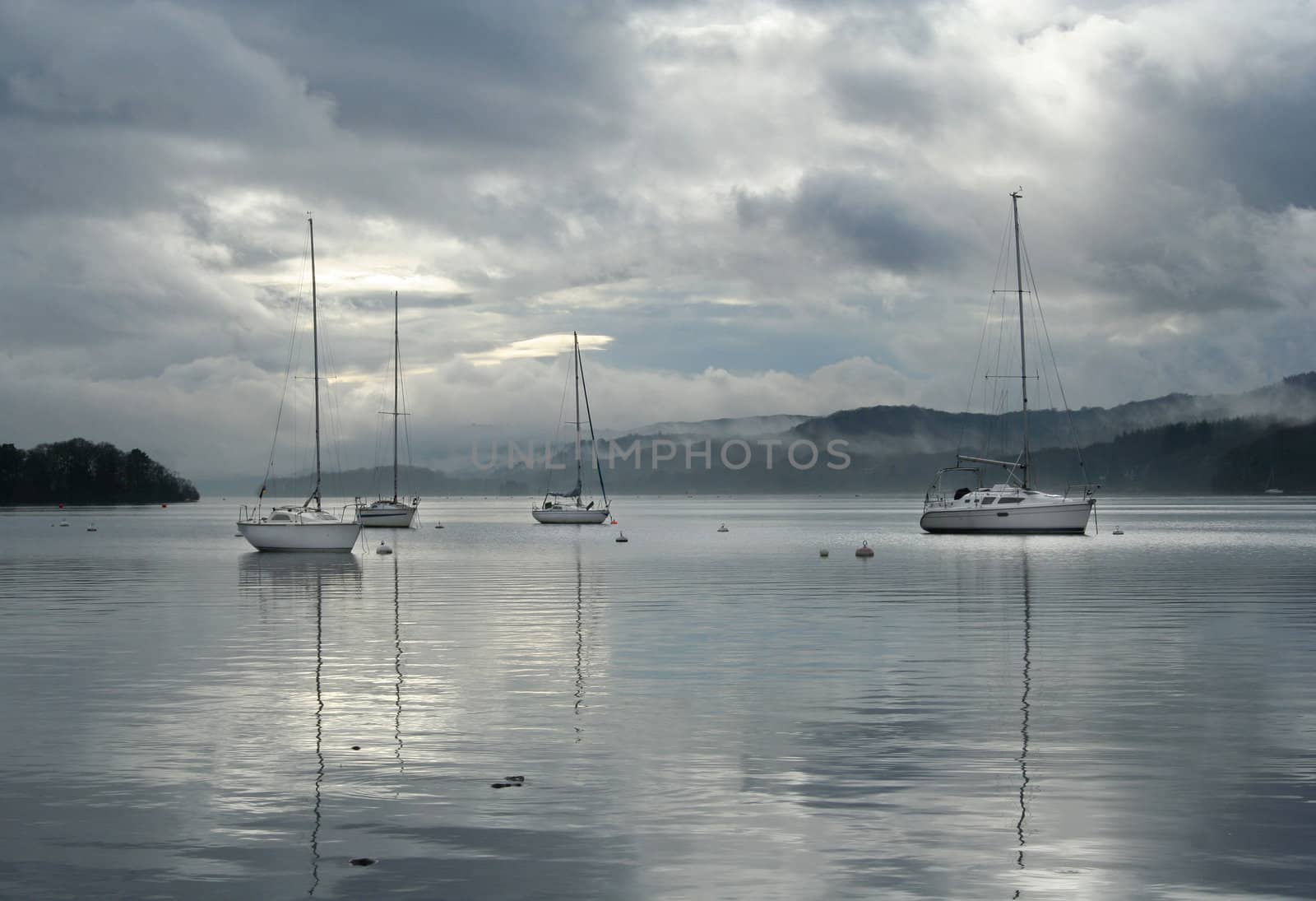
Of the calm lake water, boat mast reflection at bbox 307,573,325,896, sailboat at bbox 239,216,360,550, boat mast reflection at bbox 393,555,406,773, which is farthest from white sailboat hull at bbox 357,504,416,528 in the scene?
boat mast reflection at bbox 307,573,325,896

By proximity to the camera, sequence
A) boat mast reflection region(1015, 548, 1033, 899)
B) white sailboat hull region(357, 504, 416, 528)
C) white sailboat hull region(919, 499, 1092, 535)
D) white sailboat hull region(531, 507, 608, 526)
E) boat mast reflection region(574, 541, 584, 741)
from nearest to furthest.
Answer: boat mast reflection region(1015, 548, 1033, 899) < boat mast reflection region(574, 541, 584, 741) < white sailboat hull region(919, 499, 1092, 535) < white sailboat hull region(357, 504, 416, 528) < white sailboat hull region(531, 507, 608, 526)

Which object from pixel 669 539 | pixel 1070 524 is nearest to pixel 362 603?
pixel 669 539

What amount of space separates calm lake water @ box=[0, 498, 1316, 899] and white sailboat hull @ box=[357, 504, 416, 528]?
94.0 metres

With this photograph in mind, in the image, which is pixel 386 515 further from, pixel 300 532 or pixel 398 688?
pixel 398 688

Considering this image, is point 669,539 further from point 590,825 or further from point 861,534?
point 590,825

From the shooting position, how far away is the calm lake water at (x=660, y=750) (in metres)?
12.3

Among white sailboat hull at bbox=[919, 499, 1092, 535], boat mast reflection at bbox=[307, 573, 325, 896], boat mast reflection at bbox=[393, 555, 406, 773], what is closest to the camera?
boat mast reflection at bbox=[307, 573, 325, 896]

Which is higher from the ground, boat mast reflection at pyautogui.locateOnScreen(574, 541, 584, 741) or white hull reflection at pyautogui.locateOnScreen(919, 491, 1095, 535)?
white hull reflection at pyautogui.locateOnScreen(919, 491, 1095, 535)

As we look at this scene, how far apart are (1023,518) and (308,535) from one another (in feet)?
181

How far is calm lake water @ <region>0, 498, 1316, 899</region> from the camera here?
1226cm

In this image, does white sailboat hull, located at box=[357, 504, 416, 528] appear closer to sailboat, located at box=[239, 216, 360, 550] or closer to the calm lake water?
sailboat, located at box=[239, 216, 360, 550]

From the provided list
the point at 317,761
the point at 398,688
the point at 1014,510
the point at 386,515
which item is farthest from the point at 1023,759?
the point at 386,515

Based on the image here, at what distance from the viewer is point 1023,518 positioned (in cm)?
10781

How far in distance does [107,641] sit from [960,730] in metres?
21.3
